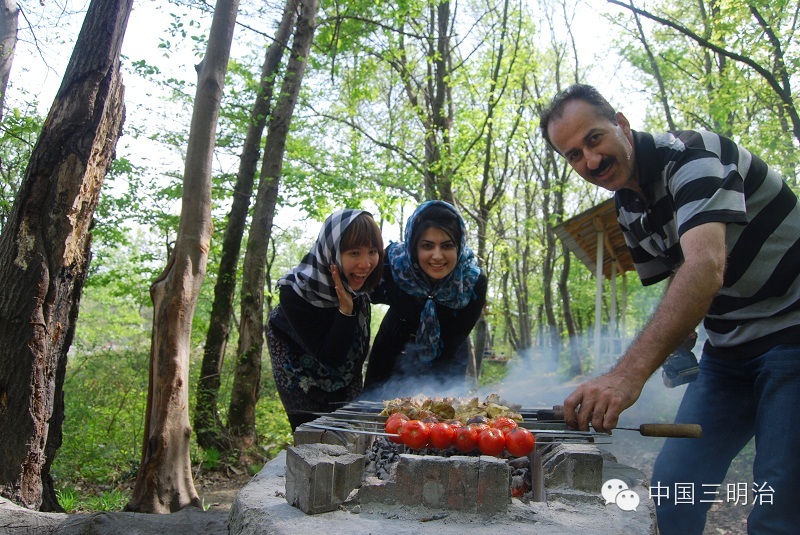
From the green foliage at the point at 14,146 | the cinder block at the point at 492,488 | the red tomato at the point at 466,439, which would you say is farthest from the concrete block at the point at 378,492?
the green foliage at the point at 14,146

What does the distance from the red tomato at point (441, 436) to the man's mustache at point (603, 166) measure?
4.62 feet

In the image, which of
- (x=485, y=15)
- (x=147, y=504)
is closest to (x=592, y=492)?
(x=147, y=504)

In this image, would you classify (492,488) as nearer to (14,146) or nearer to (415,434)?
(415,434)

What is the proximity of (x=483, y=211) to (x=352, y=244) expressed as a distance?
12979mm

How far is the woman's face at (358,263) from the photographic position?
3611 mm

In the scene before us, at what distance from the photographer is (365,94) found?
439 inches

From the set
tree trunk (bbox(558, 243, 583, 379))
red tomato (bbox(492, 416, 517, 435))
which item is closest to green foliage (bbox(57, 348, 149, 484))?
red tomato (bbox(492, 416, 517, 435))

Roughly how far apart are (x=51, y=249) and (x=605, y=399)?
3552 millimetres

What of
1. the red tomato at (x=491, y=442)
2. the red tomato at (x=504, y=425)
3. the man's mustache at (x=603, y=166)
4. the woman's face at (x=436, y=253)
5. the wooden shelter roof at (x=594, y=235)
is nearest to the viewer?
the red tomato at (x=491, y=442)

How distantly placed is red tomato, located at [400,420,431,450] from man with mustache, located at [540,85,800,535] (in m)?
0.60

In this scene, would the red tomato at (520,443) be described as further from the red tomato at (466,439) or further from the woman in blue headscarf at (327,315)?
the woman in blue headscarf at (327,315)

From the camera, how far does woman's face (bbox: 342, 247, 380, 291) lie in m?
3.61

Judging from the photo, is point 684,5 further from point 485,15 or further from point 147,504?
point 147,504

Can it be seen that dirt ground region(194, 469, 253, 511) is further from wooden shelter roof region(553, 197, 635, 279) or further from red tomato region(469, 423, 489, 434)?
wooden shelter roof region(553, 197, 635, 279)
